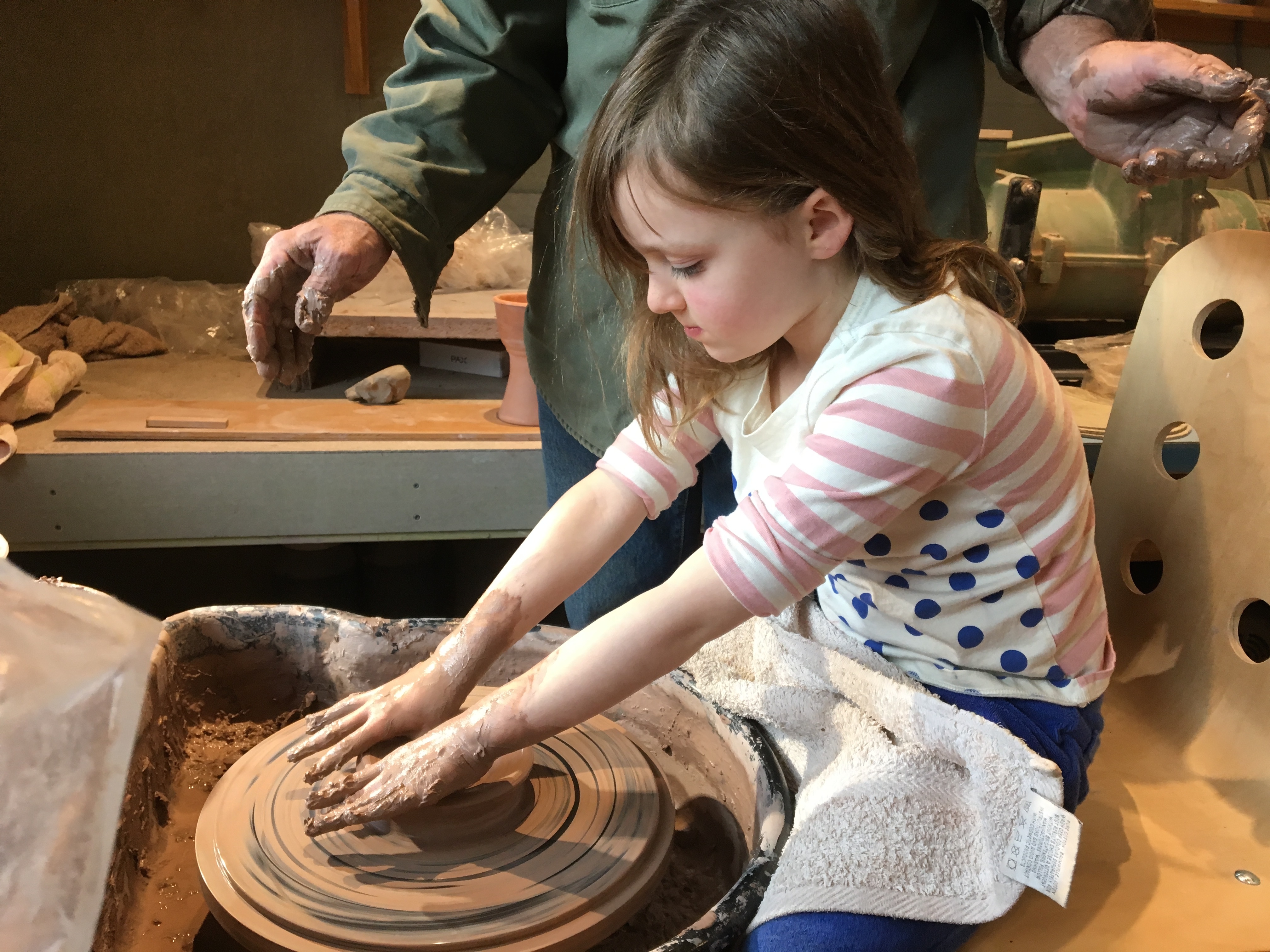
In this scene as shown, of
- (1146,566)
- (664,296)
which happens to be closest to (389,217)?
(664,296)

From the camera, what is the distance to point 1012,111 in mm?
3279

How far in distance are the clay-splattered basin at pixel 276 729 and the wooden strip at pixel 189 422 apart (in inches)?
37.1

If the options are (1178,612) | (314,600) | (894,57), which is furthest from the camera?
(314,600)

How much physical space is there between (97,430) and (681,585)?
5.21 feet

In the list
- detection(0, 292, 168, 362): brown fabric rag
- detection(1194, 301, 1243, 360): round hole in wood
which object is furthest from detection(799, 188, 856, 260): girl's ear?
detection(0, 292, 168, 362): brown fabric rag

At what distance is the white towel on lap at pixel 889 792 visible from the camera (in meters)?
0.84

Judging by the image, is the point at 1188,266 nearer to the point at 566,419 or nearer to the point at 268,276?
the point at 566,419

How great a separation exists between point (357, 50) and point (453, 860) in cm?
257

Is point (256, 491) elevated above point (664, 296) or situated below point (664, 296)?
below

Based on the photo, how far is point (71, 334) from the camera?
258 cm

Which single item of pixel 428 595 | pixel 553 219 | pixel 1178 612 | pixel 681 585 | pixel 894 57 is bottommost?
pixel 428 595

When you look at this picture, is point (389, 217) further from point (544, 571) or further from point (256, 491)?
point (256, 491)

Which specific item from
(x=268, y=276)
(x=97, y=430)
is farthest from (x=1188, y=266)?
(x=97, y=430)

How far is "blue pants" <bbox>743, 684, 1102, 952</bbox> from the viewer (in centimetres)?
81
